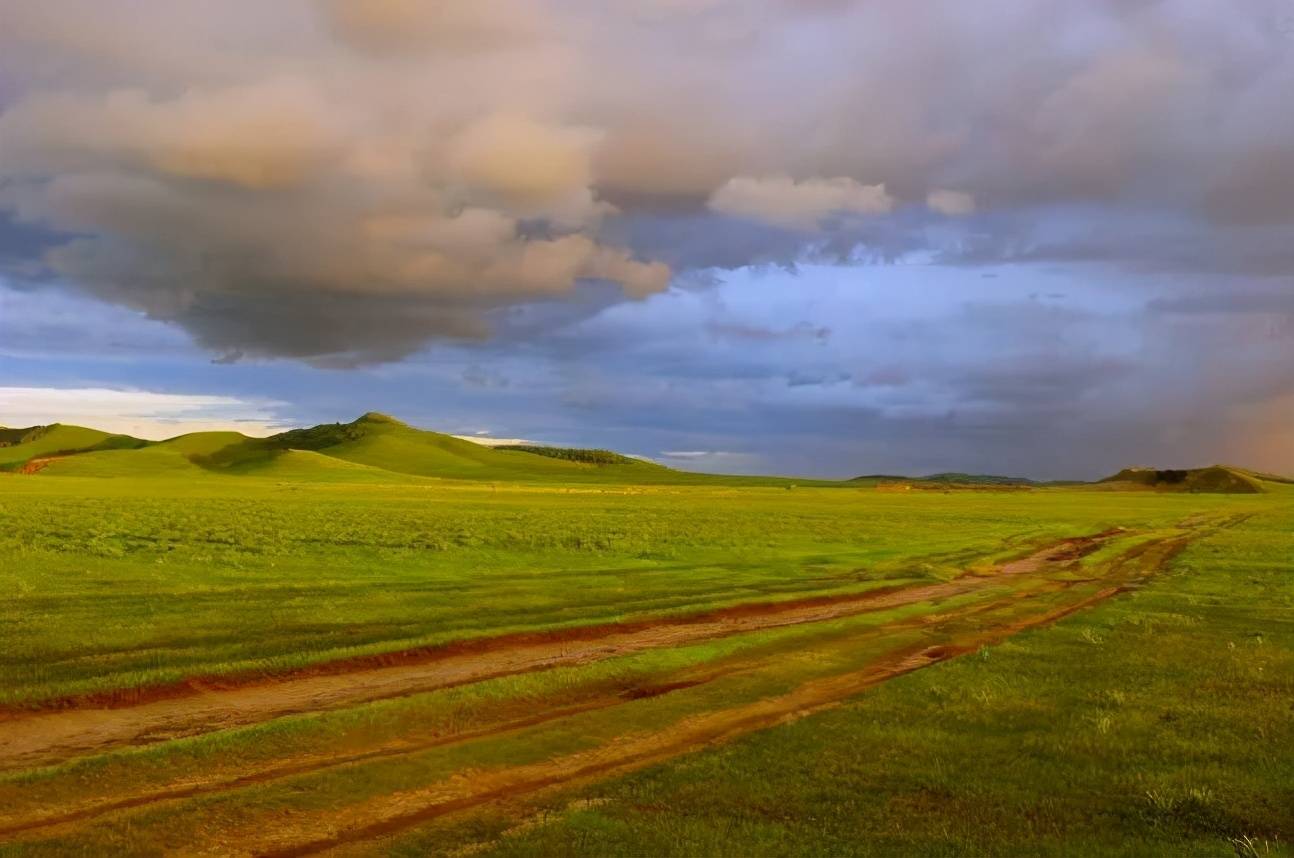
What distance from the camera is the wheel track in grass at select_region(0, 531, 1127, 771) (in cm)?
1409

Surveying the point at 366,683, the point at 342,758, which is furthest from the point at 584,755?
the point at 366,683

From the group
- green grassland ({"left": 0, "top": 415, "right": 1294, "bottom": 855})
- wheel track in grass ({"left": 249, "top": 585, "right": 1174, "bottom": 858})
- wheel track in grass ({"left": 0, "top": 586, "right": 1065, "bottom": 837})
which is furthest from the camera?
wheel track in grass ({"left": 0, "top": 586, "right": 1065, "bottom": 837})

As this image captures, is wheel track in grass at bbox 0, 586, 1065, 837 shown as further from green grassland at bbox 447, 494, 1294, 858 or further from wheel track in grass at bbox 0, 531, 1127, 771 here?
green grassland at bbox 447, 494, 1294, 858

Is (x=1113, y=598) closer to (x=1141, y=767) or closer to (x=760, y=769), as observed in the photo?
(x=1141, y=767)

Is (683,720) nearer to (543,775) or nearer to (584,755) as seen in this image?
(584,755)

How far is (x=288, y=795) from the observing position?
35.7ft

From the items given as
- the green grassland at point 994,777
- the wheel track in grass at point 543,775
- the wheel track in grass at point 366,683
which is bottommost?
the wheel track in grass at point 366,683

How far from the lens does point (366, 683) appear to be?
1784 centimetres

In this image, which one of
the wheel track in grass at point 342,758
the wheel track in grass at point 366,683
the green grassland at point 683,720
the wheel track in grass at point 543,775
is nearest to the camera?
the wheel track in grass at point 543,775

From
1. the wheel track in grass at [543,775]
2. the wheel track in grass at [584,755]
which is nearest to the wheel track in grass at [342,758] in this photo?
the wheel track in grass at [584,755]

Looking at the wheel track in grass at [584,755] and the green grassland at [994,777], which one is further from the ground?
the green grassland at [994,777]

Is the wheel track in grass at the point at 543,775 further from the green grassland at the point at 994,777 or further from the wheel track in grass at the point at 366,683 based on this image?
the wheel track in grass at the point at 366,683

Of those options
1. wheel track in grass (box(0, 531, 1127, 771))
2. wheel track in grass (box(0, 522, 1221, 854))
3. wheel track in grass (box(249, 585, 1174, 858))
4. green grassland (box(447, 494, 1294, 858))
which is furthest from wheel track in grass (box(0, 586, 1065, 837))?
green grassland (box(447, 494, 1294, 858))

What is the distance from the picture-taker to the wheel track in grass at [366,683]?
14.1m
